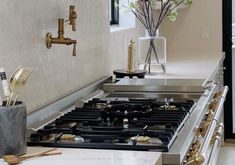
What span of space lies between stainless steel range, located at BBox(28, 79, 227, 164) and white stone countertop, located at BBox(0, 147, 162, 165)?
2.4 inches

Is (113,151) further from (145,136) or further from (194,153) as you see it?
(194,153)

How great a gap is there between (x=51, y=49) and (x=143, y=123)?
2.09 feet

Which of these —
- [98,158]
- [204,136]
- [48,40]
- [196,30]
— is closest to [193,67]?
[196,30]

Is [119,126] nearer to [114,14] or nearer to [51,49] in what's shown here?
[51,49]

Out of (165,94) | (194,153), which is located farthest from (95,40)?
(194,153)

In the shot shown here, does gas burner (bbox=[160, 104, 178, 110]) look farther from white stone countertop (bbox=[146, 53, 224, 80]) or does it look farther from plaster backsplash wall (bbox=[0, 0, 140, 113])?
white stone countertop (bbox=[146, 53, 224, 80])

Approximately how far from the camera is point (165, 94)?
121 inches

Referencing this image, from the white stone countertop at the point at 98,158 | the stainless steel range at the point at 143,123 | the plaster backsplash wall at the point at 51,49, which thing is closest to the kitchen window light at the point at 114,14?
the plaster backsplash wall at the point at 51,49

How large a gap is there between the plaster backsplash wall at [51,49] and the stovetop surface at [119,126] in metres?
0.18

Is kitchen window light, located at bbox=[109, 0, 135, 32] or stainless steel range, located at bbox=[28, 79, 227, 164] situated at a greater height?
kitchen window light, located at bbox=[109, 0, 135, 32]

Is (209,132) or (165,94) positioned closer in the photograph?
(209,132)

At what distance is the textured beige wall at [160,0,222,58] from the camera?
5.34 m

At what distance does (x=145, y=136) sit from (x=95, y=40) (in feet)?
4.67

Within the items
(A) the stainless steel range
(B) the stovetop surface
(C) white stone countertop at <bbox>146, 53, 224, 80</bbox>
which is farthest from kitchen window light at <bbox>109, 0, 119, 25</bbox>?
(B) the stovetop surface
